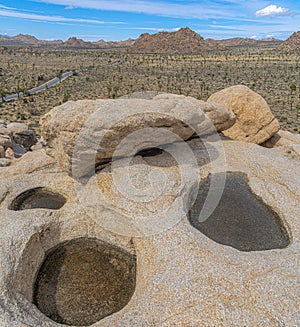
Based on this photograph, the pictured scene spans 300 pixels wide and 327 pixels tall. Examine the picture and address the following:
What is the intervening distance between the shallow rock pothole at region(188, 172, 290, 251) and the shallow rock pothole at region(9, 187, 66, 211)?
298 inches

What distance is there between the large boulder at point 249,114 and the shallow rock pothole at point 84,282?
1476 centimetres

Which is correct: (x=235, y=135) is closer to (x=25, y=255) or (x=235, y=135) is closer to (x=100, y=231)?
(x=100, y=231)

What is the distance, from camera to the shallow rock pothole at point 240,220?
567 inches

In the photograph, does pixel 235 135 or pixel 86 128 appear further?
pixel 235 135

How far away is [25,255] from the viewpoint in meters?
12.9

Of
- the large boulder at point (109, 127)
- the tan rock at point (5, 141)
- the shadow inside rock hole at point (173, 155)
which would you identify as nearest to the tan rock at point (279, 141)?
the shadow inside rock hole at point (173, 155)

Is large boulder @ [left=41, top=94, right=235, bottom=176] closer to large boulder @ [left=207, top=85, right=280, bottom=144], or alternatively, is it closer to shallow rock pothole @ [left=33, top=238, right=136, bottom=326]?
shallow rock pothole @ [left=33, top=238, right=136, bottom=326]

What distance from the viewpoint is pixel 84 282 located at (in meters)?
12.9

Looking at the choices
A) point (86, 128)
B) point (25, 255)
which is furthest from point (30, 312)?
point (86, 128)

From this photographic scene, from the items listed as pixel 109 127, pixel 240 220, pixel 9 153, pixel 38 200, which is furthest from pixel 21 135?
pixel 240 220

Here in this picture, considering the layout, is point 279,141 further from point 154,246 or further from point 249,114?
point 154,246

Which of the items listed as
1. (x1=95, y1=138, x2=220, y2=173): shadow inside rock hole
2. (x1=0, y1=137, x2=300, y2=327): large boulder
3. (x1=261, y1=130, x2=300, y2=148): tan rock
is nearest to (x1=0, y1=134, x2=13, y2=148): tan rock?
(x1=0, y1=137, x2=300, y2=327): large boulder

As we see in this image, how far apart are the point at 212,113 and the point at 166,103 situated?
4610 millimetres

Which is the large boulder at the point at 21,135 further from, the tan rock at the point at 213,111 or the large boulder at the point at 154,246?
the tan rock at the point at 213,111
